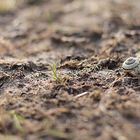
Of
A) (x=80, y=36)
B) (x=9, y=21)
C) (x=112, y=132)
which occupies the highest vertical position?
(x=9, y=21)

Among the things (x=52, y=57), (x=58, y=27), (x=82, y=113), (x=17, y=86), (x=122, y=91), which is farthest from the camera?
(x=58, y=27)

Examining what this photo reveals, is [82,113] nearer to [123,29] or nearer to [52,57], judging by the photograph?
[52,57]

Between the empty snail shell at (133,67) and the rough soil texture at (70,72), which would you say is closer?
the rough soil texture at (70,72)

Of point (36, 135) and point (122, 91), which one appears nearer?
point (36, 135)

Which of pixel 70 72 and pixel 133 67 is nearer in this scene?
pixel 133 67

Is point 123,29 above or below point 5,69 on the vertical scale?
above

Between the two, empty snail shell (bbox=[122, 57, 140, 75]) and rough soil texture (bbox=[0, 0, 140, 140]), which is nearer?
rough soil texture (bbox=[0, 0, 140, 140])

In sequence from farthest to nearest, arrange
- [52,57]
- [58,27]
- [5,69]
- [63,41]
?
[58,27]
[63,41]
[52,57]
[5,69]

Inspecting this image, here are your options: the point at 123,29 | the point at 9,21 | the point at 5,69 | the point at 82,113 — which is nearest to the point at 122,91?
the point at 82,113
